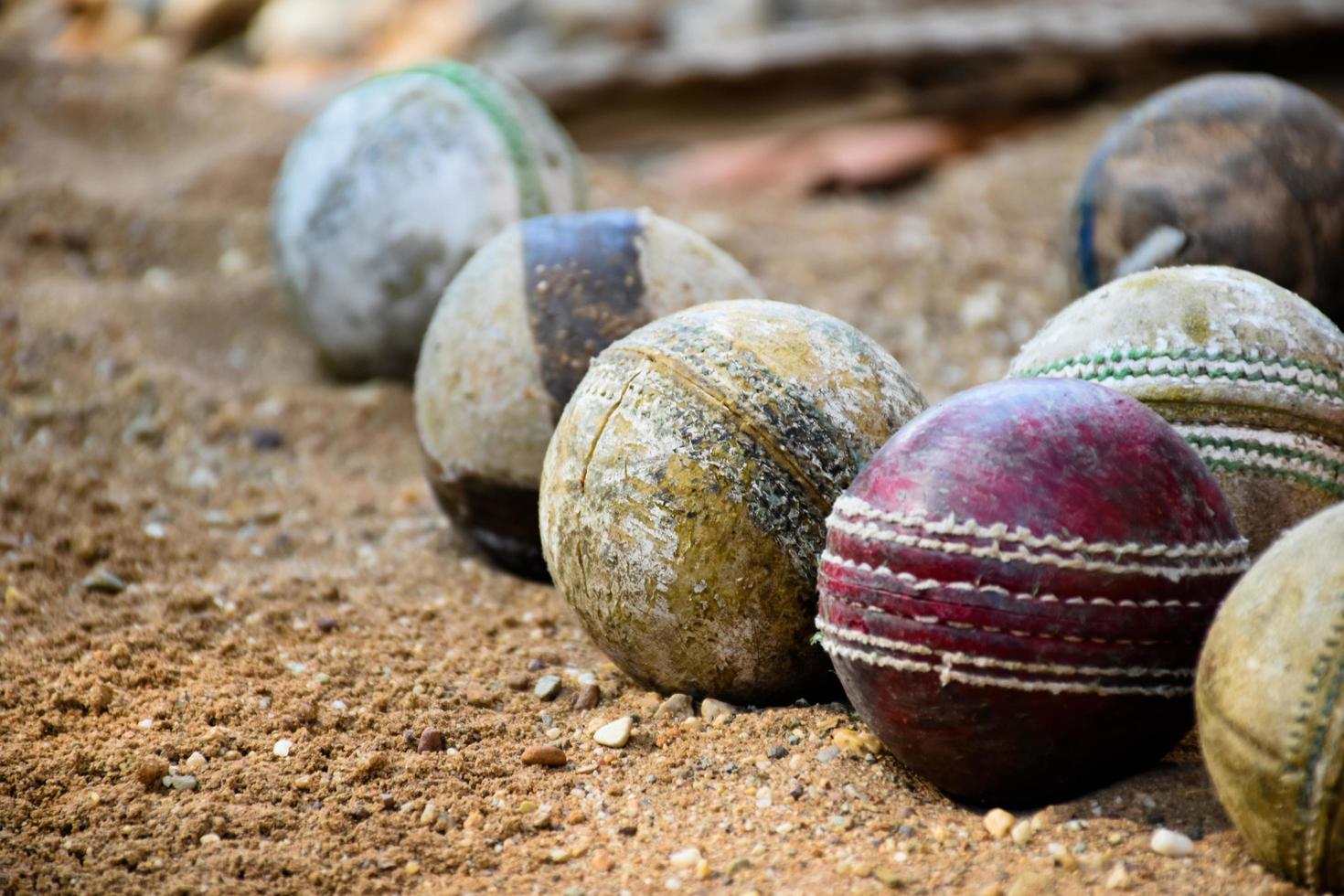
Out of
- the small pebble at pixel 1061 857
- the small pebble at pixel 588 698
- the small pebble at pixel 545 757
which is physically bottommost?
the small pebble at pixel 588 698

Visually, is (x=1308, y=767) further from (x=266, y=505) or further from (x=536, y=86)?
(x=536, y=86)

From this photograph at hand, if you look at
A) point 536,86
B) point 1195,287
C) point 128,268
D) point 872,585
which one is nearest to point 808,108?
point 536,86

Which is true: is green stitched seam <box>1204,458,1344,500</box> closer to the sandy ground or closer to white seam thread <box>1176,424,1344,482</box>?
white seam thread <box>1176,424,1344,482</box>

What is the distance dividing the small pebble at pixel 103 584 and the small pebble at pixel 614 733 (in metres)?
1.89

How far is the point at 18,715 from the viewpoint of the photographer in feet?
11.4

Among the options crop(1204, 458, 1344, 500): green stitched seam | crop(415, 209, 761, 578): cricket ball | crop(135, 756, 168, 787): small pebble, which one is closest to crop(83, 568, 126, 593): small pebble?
crop(415, 209, 761, 578): cricket ball

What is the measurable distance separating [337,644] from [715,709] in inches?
48.1

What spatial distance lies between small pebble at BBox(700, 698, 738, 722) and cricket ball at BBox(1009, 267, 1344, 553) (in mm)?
1173

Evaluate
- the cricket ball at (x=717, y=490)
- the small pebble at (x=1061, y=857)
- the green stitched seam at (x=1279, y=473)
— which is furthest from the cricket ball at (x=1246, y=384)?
the small pebble at (x=1061, y=857)

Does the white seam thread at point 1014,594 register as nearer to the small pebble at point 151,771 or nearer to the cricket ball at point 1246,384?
the cricket ball at point 1246,384

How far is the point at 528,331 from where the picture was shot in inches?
160

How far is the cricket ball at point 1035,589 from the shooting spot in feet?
8.66

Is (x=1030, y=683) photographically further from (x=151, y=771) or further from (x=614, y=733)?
(x=151, y=771)

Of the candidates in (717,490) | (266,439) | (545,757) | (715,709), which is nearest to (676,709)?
(715,709)
